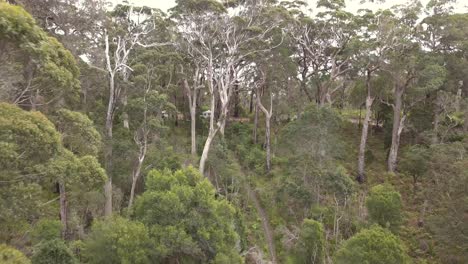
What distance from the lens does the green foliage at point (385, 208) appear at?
56.9 ft

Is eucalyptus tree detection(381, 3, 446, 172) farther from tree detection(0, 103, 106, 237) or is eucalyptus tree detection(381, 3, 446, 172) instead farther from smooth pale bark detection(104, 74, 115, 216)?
tree detection(0, 103, 106, 237)

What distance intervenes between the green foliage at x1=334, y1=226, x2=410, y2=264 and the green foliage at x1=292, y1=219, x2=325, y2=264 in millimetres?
2469

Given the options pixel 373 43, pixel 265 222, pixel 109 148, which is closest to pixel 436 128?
pixel 373 43

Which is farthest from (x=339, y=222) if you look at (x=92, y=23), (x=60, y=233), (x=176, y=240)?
(x=92, y=23)

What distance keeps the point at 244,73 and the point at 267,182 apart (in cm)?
834

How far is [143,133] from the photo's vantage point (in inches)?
738

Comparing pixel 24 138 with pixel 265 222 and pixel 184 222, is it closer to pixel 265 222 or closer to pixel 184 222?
pixel 184 222

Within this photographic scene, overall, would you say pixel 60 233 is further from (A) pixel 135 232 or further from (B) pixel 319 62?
(B) pixel 319 62

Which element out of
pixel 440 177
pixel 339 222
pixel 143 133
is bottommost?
pixel 339 222

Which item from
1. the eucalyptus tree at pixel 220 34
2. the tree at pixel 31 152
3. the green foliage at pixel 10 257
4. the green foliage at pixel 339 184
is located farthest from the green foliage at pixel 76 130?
the green foliage at pixel 339 184

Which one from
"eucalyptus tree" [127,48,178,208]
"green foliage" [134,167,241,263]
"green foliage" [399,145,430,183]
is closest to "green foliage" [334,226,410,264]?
"green foliage" [134,167,241,263]

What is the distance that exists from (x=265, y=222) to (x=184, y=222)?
9.49 metres

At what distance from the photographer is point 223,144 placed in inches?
891

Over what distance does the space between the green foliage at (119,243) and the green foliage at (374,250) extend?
23.4 ft
